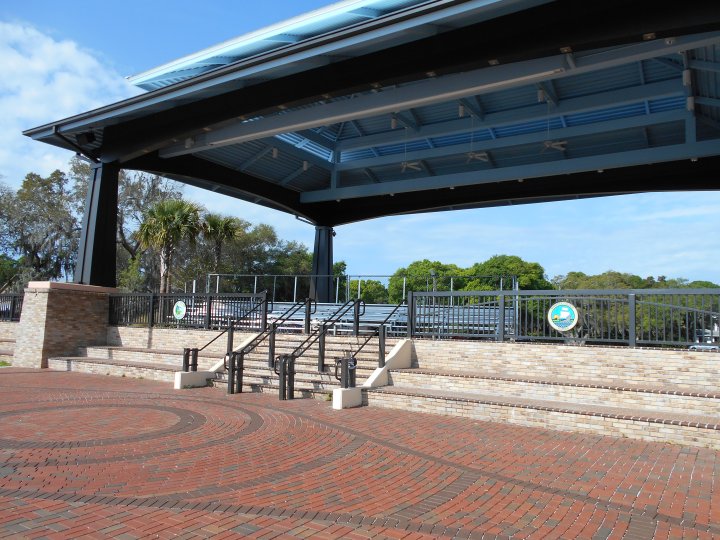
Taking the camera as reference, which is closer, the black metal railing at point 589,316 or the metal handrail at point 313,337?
the black metal railing at point 589,316

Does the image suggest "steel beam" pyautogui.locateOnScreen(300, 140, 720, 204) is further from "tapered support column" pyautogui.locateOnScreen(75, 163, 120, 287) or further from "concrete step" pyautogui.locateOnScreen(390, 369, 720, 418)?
"concrete step" pyautogui.locateOnScreen(390, 369, 720, 418)

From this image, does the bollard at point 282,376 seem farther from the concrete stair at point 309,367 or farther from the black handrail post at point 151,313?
the black handrail post at point 151,313

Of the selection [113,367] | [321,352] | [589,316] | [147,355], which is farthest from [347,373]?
[147,355]

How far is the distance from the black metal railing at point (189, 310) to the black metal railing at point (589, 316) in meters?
4.72

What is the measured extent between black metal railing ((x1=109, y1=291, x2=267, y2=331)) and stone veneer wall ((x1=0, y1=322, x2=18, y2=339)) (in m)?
5.28

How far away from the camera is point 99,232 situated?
1753cm

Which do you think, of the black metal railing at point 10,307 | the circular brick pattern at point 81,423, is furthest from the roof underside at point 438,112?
the circular brick pattern at point 81,423

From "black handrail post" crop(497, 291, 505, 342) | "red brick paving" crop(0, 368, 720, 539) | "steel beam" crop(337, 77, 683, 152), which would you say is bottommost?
"red brick paving" crop(0, 368, 720, 539)

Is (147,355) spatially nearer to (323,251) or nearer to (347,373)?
(347,373)

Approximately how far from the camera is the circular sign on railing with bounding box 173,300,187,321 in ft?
52.9

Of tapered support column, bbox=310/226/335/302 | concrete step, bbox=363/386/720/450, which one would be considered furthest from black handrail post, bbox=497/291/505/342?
tapered support column, bbox=310/226/335/302

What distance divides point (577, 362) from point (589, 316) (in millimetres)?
1149

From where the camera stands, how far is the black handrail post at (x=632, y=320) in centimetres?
975

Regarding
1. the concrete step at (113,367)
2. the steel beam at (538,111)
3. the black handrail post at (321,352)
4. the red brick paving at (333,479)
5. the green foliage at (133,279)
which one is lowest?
the red brick paving at (333,479)
